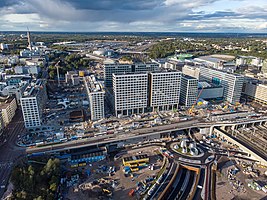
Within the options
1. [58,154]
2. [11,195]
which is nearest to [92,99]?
[58,154]

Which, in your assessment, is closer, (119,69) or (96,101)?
(96,101)

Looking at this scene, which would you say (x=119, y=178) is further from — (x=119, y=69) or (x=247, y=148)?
(x=119, y=69)

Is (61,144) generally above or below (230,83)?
below

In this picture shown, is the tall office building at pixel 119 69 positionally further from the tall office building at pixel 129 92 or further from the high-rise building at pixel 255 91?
the high-rise building at pixel 255 91

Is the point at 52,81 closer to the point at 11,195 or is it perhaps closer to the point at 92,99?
the point at 92,99

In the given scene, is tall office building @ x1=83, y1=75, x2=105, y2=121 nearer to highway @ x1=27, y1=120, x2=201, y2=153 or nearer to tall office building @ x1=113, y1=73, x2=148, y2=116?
tall office building @ x1=113, y1=73, x2=148, y2=116

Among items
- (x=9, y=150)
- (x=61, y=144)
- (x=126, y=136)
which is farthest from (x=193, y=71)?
(x=9, y=150)

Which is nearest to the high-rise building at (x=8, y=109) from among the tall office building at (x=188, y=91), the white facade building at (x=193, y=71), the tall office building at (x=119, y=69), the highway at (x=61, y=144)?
the highway at (x=61, y=144)
